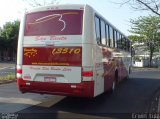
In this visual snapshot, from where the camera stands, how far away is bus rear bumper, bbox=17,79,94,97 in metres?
10.8

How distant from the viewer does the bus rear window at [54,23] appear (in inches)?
437

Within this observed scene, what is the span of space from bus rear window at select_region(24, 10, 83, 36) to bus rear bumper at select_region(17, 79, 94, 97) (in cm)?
165

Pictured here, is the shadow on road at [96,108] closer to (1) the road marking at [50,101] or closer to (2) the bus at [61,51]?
(1) the road marking at [50,101]

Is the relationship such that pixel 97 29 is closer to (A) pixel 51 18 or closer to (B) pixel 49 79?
Answer: (A) pixel 51 18

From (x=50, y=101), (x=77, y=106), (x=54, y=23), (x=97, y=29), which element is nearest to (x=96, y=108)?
(x=77, y=106)

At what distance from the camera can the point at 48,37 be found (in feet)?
37.3

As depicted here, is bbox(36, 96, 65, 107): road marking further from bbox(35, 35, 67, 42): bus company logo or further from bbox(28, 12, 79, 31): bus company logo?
bbox(28, 12, 79, 31): bus company logo

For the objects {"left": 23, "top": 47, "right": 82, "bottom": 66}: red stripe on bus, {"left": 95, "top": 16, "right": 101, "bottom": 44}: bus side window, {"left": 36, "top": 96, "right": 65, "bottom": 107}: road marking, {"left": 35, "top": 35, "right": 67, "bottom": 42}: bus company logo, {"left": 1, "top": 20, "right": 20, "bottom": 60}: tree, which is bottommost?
{"left": 36, "top": 96, "right": 65, "bottom": 107}: road marking

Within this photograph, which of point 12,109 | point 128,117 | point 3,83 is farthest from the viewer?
point 3,83

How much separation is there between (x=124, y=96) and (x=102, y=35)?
337cm

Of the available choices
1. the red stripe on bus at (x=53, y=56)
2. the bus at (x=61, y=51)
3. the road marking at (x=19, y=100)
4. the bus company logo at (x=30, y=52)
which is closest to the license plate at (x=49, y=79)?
the bus at (x=61, y=51)

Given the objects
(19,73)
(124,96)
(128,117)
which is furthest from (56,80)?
(124,96)

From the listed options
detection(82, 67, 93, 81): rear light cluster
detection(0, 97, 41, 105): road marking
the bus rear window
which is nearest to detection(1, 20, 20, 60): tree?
detection(0, 97, 41, 105): road marking

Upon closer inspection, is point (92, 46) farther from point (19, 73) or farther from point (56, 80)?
point (19, 73)
